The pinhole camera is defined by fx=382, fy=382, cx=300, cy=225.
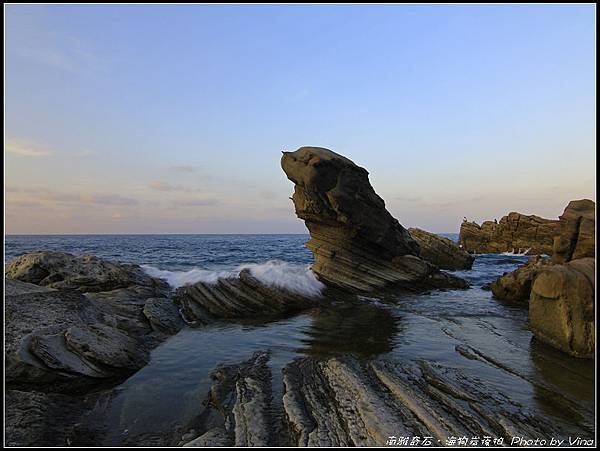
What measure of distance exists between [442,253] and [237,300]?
22529mm

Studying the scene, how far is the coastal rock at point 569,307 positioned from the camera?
9211 millimetres

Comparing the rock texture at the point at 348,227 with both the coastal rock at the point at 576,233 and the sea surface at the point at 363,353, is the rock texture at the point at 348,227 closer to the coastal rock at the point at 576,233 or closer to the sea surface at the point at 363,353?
the sea surface at the point at 363,353

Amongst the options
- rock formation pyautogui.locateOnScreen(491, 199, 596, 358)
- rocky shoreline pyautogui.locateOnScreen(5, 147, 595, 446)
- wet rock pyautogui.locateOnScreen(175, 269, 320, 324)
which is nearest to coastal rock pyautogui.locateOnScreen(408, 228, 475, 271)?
rocky shoreline pyautogui.locateOnScreen(5, 147, 595, 446)

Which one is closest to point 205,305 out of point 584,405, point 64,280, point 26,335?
point 64,280

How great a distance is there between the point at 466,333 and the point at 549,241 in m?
46.6

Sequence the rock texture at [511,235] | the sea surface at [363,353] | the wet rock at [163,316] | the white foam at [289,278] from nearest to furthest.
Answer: the sea surface at [363,353]
the wet rock at [163,316]
the white foam at [289,278]
the rock texture at [511,235]

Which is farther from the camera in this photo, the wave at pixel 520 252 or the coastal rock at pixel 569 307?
the wave at pixel 520 252

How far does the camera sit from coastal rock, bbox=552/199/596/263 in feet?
41.8

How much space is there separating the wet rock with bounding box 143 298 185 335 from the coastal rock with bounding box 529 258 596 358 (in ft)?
35.1

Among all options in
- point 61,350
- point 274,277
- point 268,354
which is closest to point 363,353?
point 268,354

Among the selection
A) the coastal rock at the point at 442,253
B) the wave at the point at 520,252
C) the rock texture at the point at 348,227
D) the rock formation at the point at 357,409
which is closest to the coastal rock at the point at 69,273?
the rock texture at the point at 348,227

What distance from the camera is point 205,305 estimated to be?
48.0 ft

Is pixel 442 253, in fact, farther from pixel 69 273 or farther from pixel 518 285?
pixel 69 273

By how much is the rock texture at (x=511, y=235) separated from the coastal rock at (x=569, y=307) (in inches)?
1764
